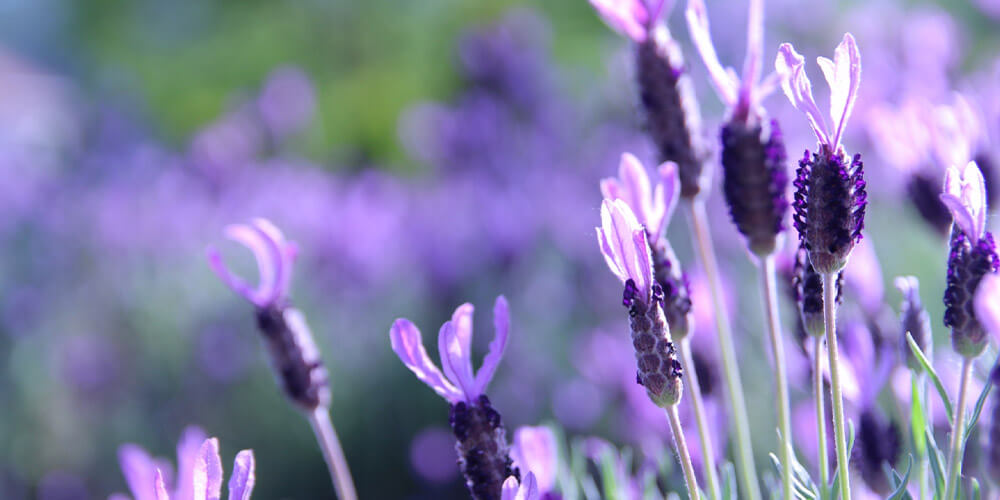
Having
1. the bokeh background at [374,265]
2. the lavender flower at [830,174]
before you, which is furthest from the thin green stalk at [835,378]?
the bokeh background at [374,265]

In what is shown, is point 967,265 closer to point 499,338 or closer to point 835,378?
point 835,378

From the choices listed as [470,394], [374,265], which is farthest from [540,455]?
[374,265]

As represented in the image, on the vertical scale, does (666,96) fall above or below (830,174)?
above

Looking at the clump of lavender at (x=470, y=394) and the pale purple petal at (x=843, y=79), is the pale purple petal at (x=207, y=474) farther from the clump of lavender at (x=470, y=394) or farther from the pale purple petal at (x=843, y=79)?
the pale purple petal at (x=843, y=79)

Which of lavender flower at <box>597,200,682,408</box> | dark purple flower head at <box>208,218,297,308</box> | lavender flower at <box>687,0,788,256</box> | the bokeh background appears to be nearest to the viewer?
lavender flower at <box>597,200,682,408</box>

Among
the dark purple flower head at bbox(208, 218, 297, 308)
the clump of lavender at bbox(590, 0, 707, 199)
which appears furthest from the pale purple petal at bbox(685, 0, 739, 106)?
the dark purple flower head at bbox(208, 218, 297, 308)

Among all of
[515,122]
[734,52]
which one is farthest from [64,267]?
[734,52]

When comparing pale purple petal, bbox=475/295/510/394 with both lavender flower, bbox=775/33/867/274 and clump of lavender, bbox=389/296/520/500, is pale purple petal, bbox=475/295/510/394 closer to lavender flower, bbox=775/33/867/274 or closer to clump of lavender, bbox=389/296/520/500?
clump of lavender, bbox=389/296/520/500
